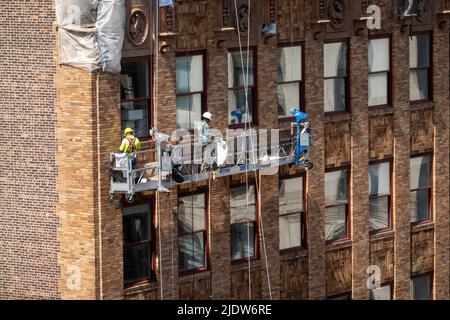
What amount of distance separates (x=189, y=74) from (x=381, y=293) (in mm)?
10465

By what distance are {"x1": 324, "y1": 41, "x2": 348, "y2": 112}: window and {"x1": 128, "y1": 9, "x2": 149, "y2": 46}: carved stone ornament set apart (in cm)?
731

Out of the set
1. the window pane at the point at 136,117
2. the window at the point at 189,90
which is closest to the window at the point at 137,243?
the window pane at the point at 136,117

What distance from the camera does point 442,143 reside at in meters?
56.0

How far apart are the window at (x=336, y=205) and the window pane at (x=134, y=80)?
7732 millimetres

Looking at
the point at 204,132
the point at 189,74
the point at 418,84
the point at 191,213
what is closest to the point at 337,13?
the point at 418,84

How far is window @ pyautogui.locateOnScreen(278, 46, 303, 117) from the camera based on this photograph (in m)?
50.5

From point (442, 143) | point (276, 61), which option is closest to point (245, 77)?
point (276, 61)

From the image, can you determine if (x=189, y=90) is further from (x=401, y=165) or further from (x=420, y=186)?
(x=420, y=186)

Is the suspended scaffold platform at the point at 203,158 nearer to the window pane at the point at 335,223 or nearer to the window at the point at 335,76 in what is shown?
the window at the point at 335,76

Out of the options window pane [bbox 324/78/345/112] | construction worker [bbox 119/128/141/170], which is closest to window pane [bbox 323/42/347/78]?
window pane [bbox 324/78/345/112]

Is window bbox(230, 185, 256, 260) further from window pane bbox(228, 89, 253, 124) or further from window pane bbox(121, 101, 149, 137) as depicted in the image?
window pane bbox(121, 101, 149, 137)

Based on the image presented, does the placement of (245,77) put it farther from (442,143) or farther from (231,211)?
(442,143)

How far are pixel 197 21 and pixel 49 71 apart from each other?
4212 millimetres

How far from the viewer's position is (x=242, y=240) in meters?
50.0
